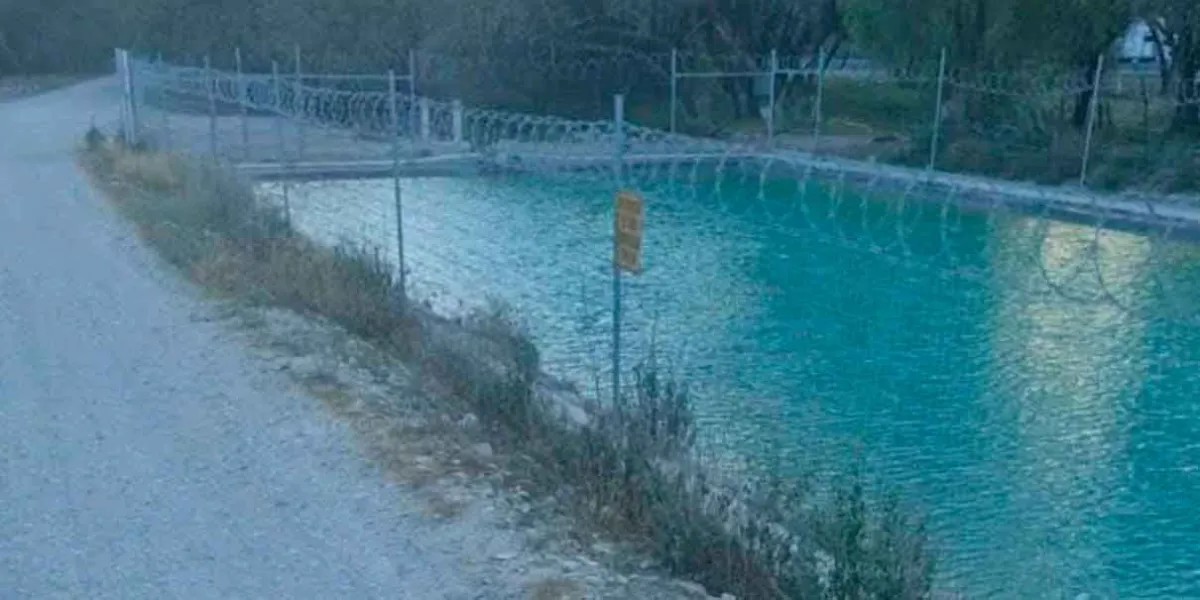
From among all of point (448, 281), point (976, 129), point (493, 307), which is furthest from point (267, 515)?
point (976, 129)

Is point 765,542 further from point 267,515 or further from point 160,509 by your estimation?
point 160,509

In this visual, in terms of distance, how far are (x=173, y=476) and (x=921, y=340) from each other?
25.7 ft

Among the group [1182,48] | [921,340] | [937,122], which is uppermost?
[1182,48]

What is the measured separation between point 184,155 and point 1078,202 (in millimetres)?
11712

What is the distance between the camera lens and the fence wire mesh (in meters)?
10.4

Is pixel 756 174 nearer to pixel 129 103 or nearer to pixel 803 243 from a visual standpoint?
pixel 803 243

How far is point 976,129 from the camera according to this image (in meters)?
24.6

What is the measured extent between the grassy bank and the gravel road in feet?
2.26

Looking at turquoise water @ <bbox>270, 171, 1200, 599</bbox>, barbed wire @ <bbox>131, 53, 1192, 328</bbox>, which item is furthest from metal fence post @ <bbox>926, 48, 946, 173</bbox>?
turquoise water @ <bbox>270, 171, 1200, 599</bbox>

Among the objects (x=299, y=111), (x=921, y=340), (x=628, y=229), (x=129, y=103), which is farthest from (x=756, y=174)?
(x=628, y=229)

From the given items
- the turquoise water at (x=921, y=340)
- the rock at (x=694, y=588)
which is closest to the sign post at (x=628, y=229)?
the rock at (x=694, y=588)

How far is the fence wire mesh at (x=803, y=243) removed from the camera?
10438 mm

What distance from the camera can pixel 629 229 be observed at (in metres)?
6.20

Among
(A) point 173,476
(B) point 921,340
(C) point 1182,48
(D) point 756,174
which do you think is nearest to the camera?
(A) point 173,476
